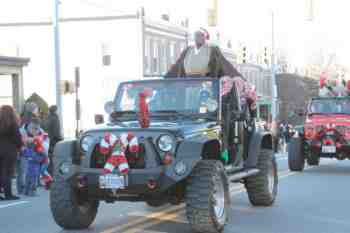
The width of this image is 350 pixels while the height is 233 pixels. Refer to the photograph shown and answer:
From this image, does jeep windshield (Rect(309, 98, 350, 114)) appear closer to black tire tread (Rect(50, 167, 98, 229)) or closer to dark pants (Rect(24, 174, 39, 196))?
dark pants (Rect(24, 174, 39, 196))

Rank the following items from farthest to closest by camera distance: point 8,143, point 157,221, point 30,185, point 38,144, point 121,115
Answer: point 38,144, point 30,185, point 8,143, point 121,115, point 157,221

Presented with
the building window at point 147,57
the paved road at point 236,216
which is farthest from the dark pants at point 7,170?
the building window at point 147,57

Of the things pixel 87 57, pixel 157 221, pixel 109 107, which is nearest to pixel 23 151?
pixel 109 107

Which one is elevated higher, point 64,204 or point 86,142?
point 86,142

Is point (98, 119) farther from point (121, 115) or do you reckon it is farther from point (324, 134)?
point (324, 134)

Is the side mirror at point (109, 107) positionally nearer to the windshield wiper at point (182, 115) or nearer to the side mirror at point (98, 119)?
the side mirror at point (98, 119)

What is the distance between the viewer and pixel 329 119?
19.5 meters

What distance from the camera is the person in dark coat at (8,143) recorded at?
1337 cm

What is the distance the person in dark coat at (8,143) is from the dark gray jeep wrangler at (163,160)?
366 centimetres

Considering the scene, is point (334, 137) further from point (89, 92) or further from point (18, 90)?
point (89, 92)

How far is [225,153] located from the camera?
10.2 metres

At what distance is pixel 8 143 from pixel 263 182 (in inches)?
196

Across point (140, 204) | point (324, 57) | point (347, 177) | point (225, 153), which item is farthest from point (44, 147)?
point (324, 57)

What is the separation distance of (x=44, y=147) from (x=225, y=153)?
526cm
